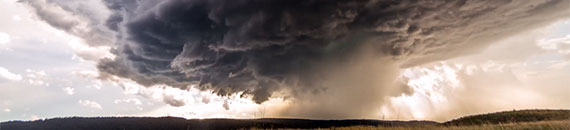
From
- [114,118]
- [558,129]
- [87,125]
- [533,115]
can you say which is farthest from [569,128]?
[114,118]

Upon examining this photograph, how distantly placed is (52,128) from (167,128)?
4431 cm

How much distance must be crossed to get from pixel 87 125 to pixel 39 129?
54.9 feet

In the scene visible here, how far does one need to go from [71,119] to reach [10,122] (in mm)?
35384

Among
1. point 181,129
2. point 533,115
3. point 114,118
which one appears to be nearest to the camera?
point 533,115

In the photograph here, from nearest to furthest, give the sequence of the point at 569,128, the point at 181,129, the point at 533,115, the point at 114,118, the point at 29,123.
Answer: the point at 569,128, the point at 533,115, the point at 181,129, the point at 29,123, the point at 114,118

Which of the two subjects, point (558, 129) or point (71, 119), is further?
point (71, 119)

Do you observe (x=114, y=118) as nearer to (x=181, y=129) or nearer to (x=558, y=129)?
(x=181, y=129)

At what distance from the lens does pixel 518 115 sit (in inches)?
1831

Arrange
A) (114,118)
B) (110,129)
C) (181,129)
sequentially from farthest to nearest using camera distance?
(114,118), (181,129), (110,129)

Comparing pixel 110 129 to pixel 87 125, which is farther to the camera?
pixel 87 125

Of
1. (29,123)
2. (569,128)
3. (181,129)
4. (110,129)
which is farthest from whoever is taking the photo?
(29,123)

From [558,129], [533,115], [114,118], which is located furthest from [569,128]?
[114,118]

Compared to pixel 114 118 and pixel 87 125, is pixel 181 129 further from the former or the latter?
pixel 114 118

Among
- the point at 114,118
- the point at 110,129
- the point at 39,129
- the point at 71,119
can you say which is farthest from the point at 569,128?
the point at 71,119
